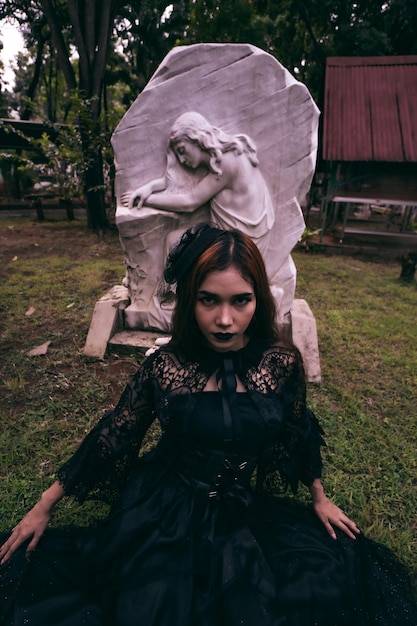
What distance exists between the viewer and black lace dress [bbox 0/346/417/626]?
3.85 ft

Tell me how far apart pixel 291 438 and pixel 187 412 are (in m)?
0.51

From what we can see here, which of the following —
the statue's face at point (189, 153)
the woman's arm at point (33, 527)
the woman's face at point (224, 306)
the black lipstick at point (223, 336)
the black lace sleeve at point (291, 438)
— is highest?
the statue's face at point (189, 153)

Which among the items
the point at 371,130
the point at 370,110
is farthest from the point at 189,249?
the point at 370,110

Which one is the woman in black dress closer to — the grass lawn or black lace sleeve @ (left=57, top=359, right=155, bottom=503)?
black lace sleeve @ (left=57, top=359, right=155, bottom=503)

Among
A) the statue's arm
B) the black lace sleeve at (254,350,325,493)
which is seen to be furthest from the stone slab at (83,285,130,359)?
the black lace sleeve at (254,350,325,493)

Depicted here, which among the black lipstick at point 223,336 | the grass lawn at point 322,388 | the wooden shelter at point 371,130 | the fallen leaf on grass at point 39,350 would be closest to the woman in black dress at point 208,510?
the black lipstick at point 223,336

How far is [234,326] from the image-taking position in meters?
1.30

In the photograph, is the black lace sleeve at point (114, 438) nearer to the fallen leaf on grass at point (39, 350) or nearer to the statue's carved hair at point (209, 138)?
the statue's carved hair at point (209, 138)

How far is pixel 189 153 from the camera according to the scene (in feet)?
9.15

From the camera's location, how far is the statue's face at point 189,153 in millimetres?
2760

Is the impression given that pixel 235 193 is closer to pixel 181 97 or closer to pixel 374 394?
pixel 181 97

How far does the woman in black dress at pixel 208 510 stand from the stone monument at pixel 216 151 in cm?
166

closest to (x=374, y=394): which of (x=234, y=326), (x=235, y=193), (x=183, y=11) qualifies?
(x=235, y=193)

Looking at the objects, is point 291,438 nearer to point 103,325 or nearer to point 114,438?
point 114,438
